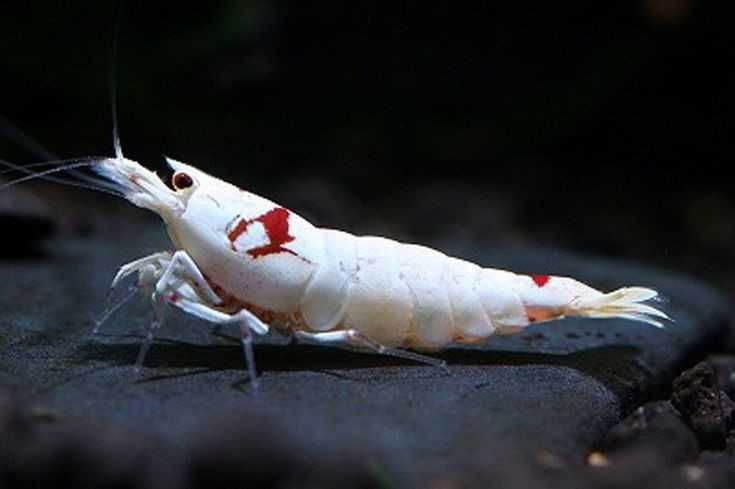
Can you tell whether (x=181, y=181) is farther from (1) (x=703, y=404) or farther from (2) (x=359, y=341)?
(1) (x=703, y=404)

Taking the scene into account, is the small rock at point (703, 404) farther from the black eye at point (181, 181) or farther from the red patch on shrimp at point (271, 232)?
the black eye at point (181, 181)

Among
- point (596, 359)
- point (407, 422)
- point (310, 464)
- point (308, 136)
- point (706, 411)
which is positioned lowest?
point (310, 464)

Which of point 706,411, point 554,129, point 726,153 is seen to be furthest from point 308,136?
point 706,411

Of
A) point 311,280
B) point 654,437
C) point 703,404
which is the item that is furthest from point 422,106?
point 654,437

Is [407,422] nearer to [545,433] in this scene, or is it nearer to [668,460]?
[545,433]

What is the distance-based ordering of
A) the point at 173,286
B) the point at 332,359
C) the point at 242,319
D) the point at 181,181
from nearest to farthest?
1. the point at 242,319
2. the point at 173,286
3. the point at 181,181
4. the point at 332,359

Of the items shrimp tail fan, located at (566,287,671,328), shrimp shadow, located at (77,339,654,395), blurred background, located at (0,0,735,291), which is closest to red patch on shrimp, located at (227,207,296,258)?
shrimp shadow, located at (77,339,654,395)

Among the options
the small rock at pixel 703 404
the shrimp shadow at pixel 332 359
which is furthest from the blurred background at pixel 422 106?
the small rock at pixel 703 404
